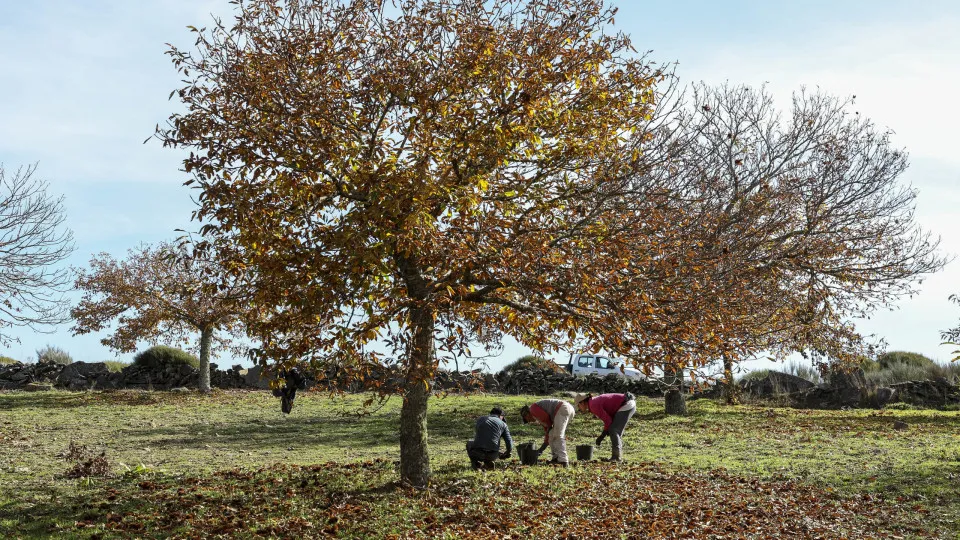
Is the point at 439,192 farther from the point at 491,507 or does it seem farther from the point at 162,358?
the point at 162,358

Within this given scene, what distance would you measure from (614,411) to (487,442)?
2970 millimetres

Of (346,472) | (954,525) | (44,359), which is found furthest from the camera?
(44,359)

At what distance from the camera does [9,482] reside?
1233cm

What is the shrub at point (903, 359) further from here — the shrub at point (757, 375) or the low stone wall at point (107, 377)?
the low stone wall at point (107, 377)

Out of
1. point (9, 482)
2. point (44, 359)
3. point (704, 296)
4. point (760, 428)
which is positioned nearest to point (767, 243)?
point (760, 428)

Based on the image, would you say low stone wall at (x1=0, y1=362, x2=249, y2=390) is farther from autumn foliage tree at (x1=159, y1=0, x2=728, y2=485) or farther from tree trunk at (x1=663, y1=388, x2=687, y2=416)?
autumn foliage tree at (x1=159, y1=0, x2=728, y2=485)

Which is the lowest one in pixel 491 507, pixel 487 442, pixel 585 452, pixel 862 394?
pixel 491 507

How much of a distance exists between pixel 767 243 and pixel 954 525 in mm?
12167

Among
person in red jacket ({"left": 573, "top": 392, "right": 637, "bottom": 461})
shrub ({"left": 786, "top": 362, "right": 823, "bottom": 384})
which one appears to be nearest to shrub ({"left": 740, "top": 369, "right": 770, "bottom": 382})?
shrub ({"left": 786, "top": 362, "right": 823, "bottom": 384})

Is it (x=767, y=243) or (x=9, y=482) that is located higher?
(x=767, y=243)

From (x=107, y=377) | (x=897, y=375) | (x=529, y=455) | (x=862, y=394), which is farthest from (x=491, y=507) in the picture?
(x=107, y=377)

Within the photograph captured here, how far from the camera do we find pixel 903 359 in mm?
34000

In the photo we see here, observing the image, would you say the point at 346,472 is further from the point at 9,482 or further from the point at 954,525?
the point at 954,525

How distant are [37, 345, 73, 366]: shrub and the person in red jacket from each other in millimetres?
30946
